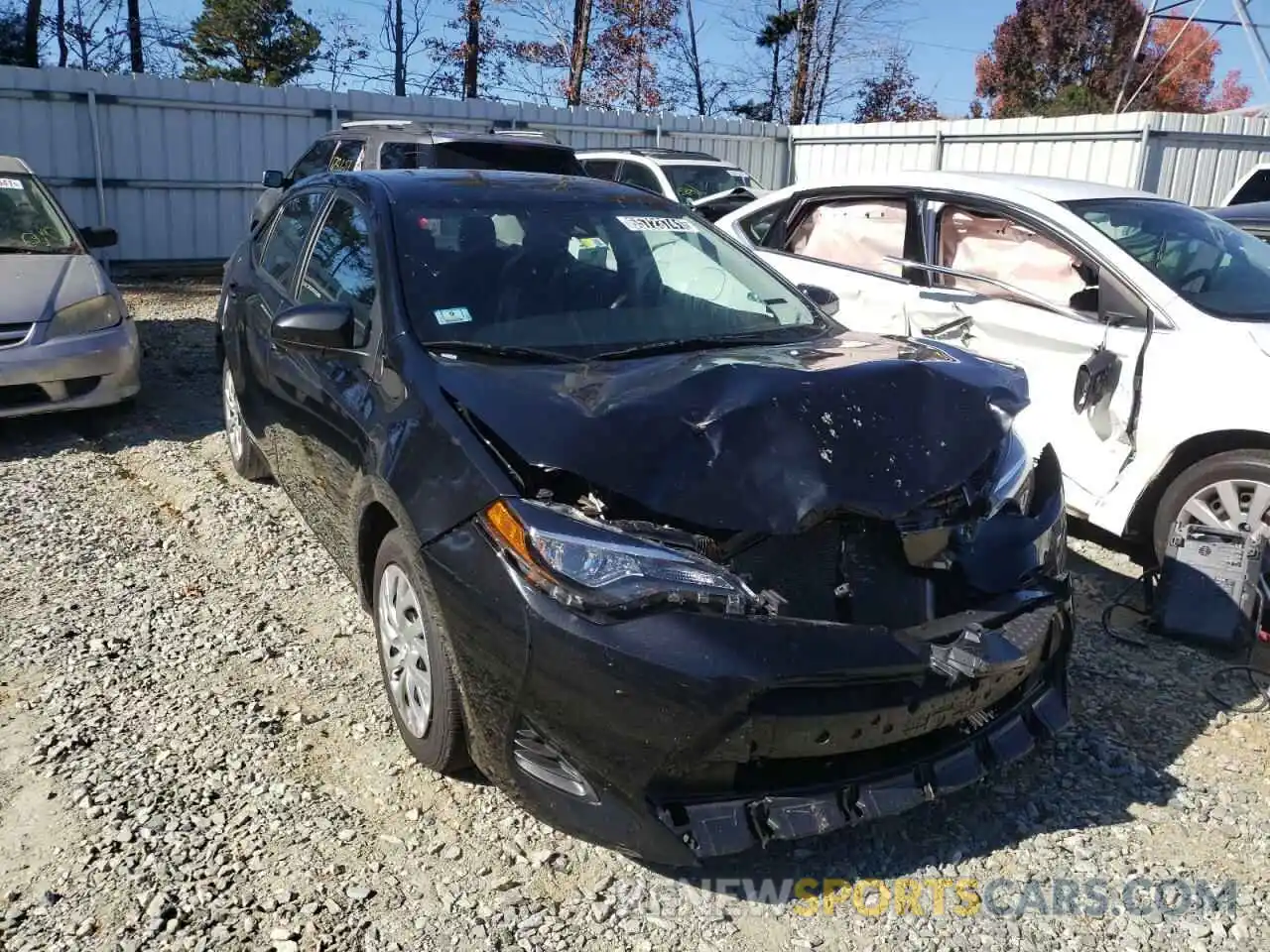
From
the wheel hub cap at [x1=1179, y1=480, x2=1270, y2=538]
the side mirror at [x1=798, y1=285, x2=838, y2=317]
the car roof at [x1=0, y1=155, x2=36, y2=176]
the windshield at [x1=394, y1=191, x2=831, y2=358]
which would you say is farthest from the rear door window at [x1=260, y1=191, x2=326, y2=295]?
the wheel hub cap at [x1=1179, y1=480, x2=1270, y2=538]

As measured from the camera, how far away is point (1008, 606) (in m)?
2.70

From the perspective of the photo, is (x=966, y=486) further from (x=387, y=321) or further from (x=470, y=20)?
(x=470, y=20)

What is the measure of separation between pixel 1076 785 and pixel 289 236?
379 cm

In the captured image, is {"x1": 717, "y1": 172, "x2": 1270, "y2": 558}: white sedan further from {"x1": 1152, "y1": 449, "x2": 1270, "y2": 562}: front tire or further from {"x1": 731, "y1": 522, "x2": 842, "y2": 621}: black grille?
{"x1": 731, "y1": 522, "x2": 842, "y2": 621}: black grille

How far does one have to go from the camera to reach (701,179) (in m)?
12.0

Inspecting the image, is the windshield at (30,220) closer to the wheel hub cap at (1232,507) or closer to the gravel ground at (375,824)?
the gravel ground at (375,824)

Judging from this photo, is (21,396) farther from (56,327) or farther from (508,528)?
(508,528)

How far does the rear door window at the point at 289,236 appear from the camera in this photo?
173 inches

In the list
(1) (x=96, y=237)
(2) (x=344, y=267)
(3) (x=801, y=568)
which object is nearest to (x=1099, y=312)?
(3) (x=801, y=568)

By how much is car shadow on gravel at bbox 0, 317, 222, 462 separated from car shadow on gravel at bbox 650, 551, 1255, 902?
4.92m

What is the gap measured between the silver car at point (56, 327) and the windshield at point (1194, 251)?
5390 millimetres

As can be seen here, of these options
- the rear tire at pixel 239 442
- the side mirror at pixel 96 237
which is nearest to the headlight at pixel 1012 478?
the rear tire at pixel 239 442

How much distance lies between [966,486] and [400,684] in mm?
1706

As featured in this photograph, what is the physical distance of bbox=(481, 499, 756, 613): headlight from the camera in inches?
91.8
